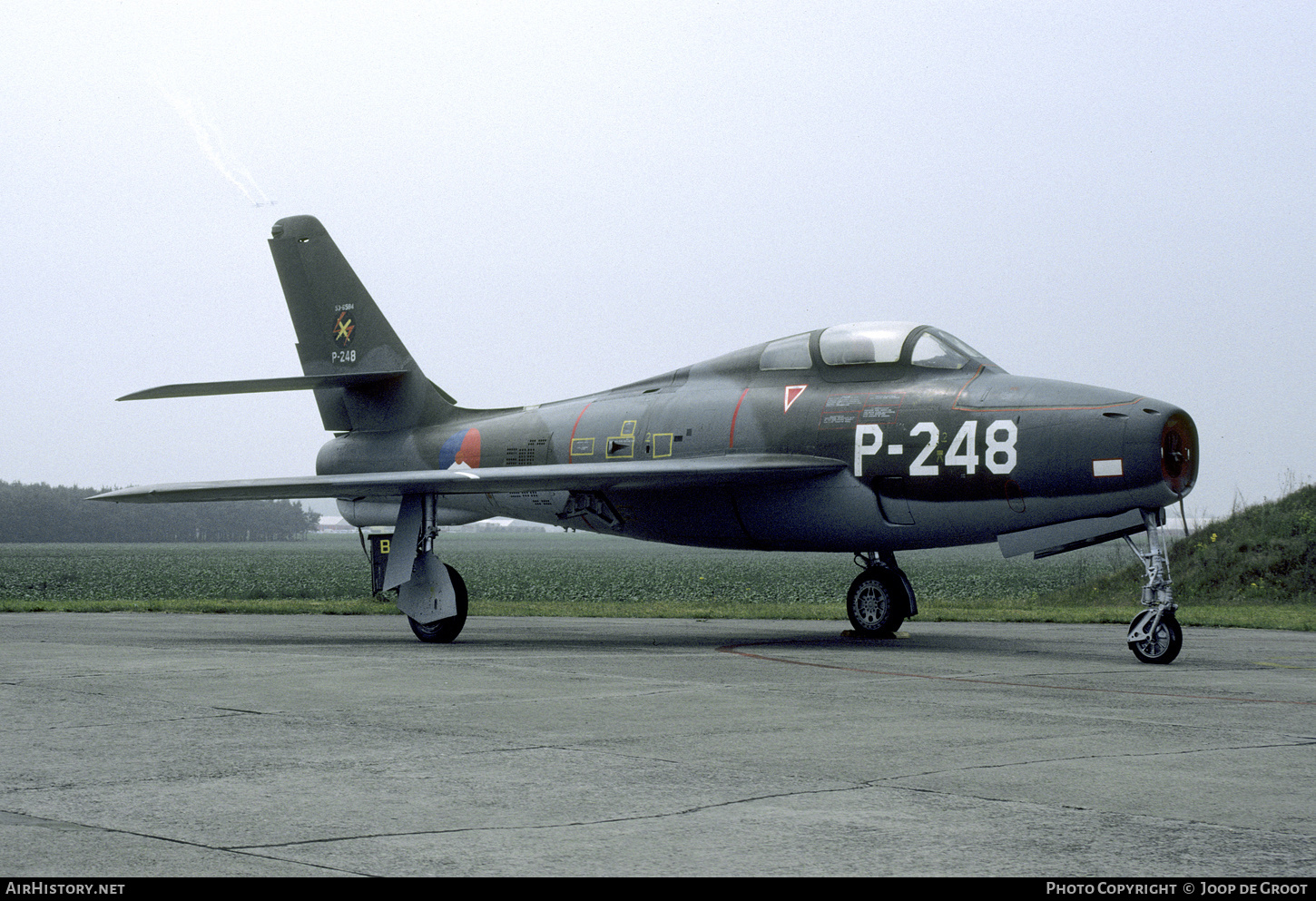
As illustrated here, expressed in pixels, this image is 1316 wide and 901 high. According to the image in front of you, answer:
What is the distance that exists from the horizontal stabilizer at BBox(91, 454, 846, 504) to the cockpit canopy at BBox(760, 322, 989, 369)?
4.16 feet

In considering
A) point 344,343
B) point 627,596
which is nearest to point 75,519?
point 627,596

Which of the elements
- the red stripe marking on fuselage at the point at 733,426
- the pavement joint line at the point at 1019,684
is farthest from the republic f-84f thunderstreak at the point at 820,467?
the pavement joint line at the point at 1019,684

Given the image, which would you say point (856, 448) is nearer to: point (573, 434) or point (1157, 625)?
point (1157, 625)

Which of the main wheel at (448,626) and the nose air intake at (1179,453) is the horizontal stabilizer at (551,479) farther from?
the nose air intake at (1179,453)

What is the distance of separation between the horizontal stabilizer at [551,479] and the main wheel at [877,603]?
2.12 meters

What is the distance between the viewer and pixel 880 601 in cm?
1588

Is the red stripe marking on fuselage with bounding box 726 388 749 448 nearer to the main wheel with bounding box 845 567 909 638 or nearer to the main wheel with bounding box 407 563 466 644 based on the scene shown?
the main wheel with bounding box 845 567 909 638

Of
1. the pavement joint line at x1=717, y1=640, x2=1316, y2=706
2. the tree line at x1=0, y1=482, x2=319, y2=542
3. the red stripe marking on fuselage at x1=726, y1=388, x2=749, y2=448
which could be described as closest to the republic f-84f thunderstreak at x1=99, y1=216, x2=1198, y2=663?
the red stripe marking on fuselage at x1=726, y1=388, x2=749, y2=448

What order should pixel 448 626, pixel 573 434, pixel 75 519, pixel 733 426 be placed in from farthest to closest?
pixel 75 519
pixel 573 434
pixel 733 426
pixel 448 626

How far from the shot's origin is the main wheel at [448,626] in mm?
15234

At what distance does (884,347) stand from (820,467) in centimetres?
159

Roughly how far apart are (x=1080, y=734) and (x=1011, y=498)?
632 centimetres

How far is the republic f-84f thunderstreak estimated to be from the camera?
42.2 feet

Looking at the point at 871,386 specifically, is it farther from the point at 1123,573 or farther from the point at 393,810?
the point at 1123,573
